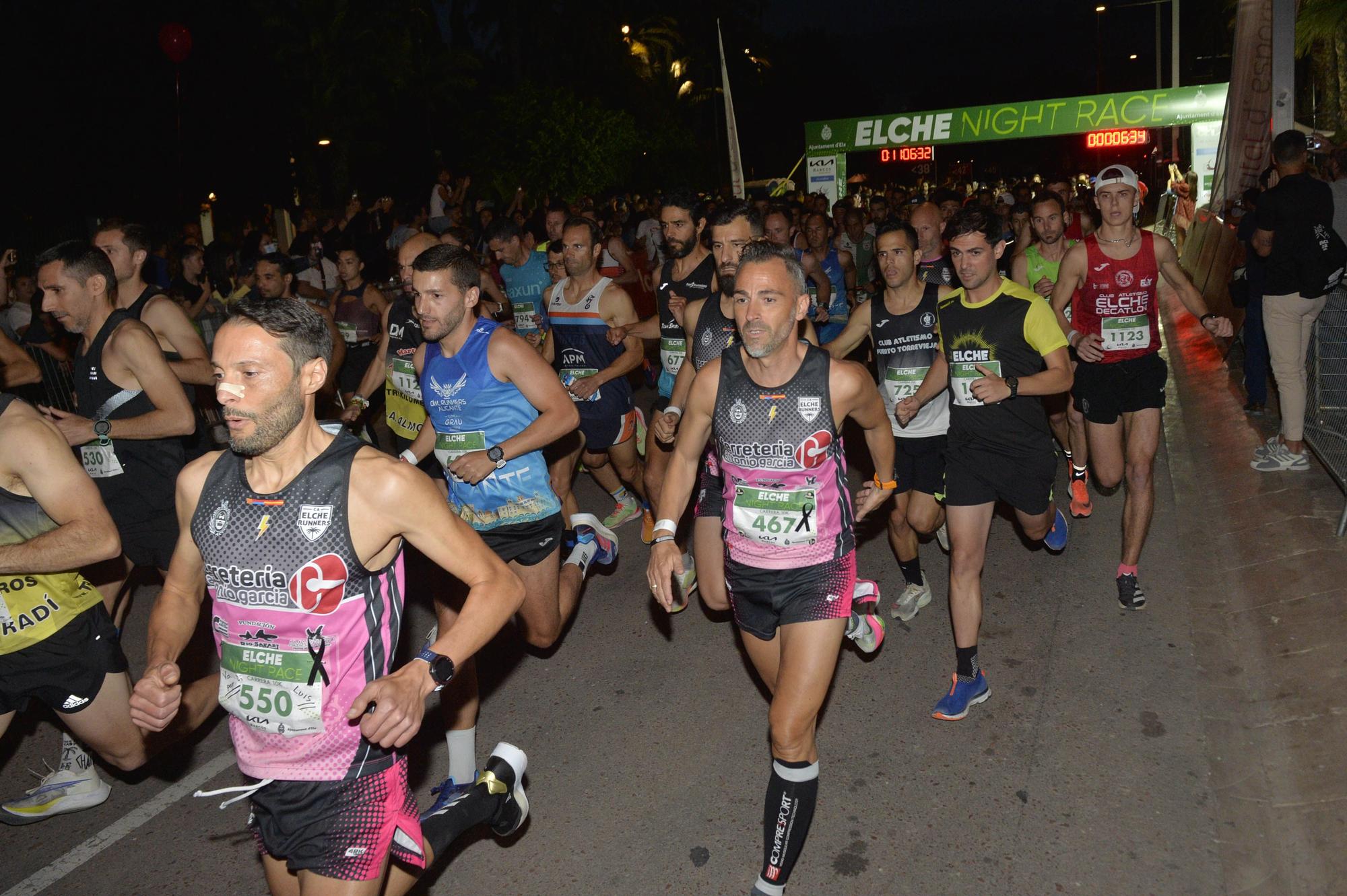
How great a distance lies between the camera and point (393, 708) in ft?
8.98

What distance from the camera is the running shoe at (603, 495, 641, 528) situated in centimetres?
815

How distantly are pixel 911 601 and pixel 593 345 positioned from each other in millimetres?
2748

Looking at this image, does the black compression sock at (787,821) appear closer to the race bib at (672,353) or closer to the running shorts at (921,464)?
the running shorts at (921,464)

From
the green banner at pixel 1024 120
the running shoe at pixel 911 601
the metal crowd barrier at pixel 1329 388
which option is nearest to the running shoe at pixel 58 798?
the running shoe at pixel 911 601

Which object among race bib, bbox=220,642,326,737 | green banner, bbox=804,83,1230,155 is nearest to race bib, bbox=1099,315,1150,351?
race bib, bbox=220,642,326,737

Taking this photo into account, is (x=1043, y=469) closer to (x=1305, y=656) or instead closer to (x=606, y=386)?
(x=1305, y=656)

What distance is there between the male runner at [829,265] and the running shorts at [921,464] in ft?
11.8

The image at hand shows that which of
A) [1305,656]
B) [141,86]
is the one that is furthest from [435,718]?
[141,86]

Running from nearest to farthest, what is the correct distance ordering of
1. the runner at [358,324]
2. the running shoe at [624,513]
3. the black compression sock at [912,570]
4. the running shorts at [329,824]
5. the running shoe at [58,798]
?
the running shorts at [329,824] < the running shoe at [58,798] < the black compression sock at [912,570] < the running shoe at [624,513] < the runner at [358,324]

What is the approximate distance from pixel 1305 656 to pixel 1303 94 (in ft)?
100

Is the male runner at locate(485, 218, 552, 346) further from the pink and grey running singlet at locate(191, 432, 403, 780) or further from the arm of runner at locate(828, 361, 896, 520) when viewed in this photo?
the pink and grey running singlet at locate(191, 432, 403, 780)

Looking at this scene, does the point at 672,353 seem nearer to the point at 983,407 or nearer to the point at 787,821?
A: the point at 983,407

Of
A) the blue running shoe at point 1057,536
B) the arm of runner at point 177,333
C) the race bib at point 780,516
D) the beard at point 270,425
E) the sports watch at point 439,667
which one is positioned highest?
the beard at point 270,425

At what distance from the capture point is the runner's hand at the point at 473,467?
188 inches
